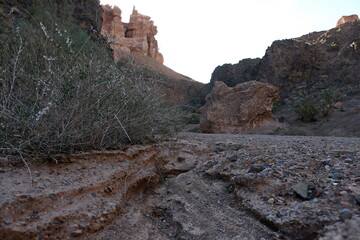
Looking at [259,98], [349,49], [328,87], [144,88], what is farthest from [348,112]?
[144,88]

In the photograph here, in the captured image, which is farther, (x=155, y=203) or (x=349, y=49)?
(x=349, y=49)

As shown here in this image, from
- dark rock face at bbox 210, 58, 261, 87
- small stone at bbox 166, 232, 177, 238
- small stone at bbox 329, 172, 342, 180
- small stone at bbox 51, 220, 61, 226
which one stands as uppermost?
dark rock face at bbox 210, 58, 261, 87

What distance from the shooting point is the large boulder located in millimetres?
9992

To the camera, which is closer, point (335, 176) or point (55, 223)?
point (55, 223)

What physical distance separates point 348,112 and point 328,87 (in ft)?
19.3

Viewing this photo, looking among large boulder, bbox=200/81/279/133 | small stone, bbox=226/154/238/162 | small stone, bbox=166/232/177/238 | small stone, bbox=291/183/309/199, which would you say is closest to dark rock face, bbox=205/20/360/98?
large boulder, bbox=200/81/279/133

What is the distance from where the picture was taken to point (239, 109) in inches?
398

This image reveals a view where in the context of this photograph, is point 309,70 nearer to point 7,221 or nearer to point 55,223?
point 55,223

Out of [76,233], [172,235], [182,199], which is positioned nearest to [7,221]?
[76,233]

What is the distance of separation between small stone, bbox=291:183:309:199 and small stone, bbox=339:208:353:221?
0.35 meters

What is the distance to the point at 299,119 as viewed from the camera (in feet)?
43.5

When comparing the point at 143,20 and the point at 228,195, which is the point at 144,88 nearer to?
the point at 228,195

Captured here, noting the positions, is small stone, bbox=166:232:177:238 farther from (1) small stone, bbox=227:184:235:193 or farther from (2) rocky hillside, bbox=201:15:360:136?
(2) rocky hillside, bbox=201:15:360:136

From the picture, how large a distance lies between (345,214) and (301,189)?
488 millimetres
